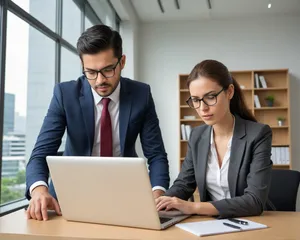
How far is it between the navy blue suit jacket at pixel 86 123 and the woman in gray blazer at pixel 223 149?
163mm

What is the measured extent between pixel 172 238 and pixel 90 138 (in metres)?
0.70

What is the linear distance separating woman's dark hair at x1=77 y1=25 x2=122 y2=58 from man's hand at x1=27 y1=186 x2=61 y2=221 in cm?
56

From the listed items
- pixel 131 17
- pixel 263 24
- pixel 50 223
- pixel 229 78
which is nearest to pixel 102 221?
pixel 50 223

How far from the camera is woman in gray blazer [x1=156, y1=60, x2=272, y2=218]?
1.43 metres

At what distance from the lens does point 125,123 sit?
1.58 metres

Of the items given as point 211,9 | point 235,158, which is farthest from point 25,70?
point 211,9

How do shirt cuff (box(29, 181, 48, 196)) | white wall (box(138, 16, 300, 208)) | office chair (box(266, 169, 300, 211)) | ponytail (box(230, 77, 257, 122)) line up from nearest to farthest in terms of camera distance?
shirt cuff (box(29, 181, 48, 196)) → ponytail (box(230, 77, 257, 122)) → office chair (box(266, 169, 300, 211)) → white wall (box(138, 16, 300, 208))

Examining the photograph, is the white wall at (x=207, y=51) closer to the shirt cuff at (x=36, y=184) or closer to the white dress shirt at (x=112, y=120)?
the white dress shirt at (x=112, y=120)

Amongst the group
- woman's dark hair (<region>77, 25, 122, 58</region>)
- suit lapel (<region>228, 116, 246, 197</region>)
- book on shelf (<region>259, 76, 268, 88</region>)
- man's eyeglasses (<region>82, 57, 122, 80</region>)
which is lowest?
suit lapel (<region>228, 116, 246, 197</region>)

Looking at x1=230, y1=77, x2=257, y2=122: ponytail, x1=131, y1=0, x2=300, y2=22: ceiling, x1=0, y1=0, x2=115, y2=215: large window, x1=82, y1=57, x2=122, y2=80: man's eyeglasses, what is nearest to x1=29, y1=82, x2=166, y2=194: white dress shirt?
x1=82, y1=57, x2=122, y2=80: man's eyeglasses

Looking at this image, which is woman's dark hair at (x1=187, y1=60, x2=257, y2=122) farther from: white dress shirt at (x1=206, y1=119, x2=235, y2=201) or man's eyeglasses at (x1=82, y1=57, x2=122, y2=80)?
man's eyeglasses at (x1=82, y1=57, x2=122, y2=80)

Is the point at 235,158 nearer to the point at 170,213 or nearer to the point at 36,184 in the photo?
the point at 170,213

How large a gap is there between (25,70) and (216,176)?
80.0 inches

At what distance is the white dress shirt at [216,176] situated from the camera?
1.57 meters
